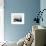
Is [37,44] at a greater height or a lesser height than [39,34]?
lesser

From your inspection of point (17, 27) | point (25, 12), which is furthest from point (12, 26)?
point (25, 12)

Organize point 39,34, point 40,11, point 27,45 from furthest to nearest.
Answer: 1. point 40,11
2. point 27,45
3. point 39,34

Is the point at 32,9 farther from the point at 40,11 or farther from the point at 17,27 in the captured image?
the point at 17,27

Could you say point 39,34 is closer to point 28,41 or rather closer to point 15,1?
point 28,41

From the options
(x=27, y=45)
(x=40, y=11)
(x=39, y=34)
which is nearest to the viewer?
(x=39, y=34)

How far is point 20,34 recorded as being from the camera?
5.32 metres

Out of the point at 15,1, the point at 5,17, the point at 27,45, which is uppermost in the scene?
the point at 15,1

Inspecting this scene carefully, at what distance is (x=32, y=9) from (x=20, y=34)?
114cm

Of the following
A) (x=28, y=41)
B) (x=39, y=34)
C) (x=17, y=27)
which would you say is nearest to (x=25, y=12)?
(x=17, y=27)

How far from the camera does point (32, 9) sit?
17.4ft

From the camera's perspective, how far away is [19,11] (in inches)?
208

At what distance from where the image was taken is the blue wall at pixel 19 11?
5.27 m

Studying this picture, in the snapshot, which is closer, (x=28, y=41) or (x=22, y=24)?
(x=28, y=41)

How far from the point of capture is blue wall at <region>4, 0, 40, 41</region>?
17.3 ft
